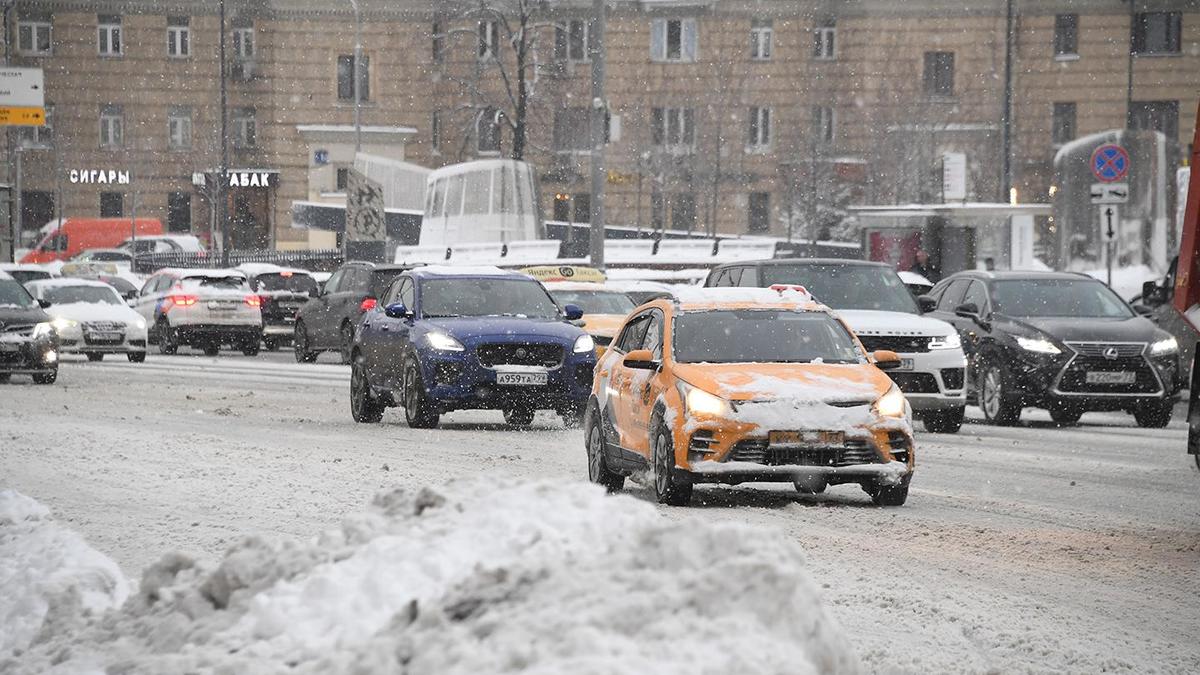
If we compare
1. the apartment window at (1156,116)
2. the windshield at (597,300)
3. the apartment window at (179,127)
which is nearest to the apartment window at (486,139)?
the apartment window at (179,127)

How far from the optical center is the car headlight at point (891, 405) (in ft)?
41.5

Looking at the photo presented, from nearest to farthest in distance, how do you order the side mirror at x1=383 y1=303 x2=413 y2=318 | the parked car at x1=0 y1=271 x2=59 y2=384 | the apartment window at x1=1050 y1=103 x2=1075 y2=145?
the side mirror at x1=383 y1=303 x2=413 y2=318 < the parked car at x1=0 y1=271 x2=59 y2=384 < the apartment window at x1=1050 y1=103 x2=1075 y2=145

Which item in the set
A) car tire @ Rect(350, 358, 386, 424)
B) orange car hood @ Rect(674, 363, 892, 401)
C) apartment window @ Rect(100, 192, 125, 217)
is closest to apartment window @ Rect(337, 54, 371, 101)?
apartment window @ Rect(100, 192, 125, 217)

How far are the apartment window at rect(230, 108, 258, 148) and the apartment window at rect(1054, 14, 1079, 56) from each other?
88.6 ft

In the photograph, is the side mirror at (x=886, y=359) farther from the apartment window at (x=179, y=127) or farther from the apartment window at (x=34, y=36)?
the apartment window at (x=34, y=36)

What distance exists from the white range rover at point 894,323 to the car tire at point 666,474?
271 inches

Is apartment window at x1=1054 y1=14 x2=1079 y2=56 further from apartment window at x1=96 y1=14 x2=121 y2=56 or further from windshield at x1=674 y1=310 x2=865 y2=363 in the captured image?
windshield at x1=674 y1=310 x2=865 y2=363

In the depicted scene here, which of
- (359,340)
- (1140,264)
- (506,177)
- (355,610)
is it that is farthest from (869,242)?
(355,610)

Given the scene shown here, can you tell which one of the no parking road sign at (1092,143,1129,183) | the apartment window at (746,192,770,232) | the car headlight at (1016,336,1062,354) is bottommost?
the car headlight at (1016,336,1062,354)

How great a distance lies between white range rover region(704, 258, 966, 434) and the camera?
64.4ft

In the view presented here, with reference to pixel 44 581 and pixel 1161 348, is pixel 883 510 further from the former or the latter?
pixel 1161 348

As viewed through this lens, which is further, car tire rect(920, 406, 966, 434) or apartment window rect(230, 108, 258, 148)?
apartment window rect(230, 108, 258, 148)

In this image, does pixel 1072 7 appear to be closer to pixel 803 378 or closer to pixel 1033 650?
pixel 803 378

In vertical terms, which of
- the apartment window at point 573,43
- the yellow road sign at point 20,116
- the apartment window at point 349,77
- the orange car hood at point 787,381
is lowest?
the orange car hood at point 787,381
